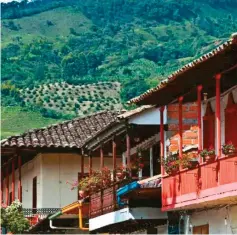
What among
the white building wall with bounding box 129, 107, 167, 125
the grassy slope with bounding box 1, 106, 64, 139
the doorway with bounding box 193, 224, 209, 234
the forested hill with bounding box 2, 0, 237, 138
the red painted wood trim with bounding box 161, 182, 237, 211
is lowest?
the doorway with bounding box 193, 224, 209, 234

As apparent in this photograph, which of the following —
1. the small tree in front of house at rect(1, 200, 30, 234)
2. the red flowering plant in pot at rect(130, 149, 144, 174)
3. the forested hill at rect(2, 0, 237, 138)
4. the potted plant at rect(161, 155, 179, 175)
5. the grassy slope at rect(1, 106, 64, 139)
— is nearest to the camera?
the potted plant at rect(161, 155, 179, 175)

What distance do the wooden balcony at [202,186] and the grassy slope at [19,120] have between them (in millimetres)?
72382

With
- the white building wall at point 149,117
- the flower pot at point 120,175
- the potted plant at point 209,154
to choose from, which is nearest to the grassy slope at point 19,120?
the flower pot at point 120,175

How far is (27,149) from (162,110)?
520 inches

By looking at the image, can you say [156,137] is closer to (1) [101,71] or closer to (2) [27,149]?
(2) [27,149]

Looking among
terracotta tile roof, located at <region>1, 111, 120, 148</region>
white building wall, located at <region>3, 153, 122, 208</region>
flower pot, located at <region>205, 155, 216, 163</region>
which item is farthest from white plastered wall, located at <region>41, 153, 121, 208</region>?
flower pot, located at <region>205, 155, 216, 163</region>

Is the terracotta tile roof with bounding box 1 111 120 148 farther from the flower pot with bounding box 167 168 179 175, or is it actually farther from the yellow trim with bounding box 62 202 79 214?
the flower pot with bounding box 167 168 179 175

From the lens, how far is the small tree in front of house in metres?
40.8

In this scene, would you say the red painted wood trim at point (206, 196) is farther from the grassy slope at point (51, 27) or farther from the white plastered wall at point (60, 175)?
the grassy slope at point (51, 27)

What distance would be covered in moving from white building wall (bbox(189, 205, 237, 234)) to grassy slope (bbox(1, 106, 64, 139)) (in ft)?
236

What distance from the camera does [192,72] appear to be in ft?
88.5

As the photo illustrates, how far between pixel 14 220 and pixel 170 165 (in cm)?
1333

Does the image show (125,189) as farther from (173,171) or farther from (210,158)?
(210,158)

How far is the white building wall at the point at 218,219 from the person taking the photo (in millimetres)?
27125
